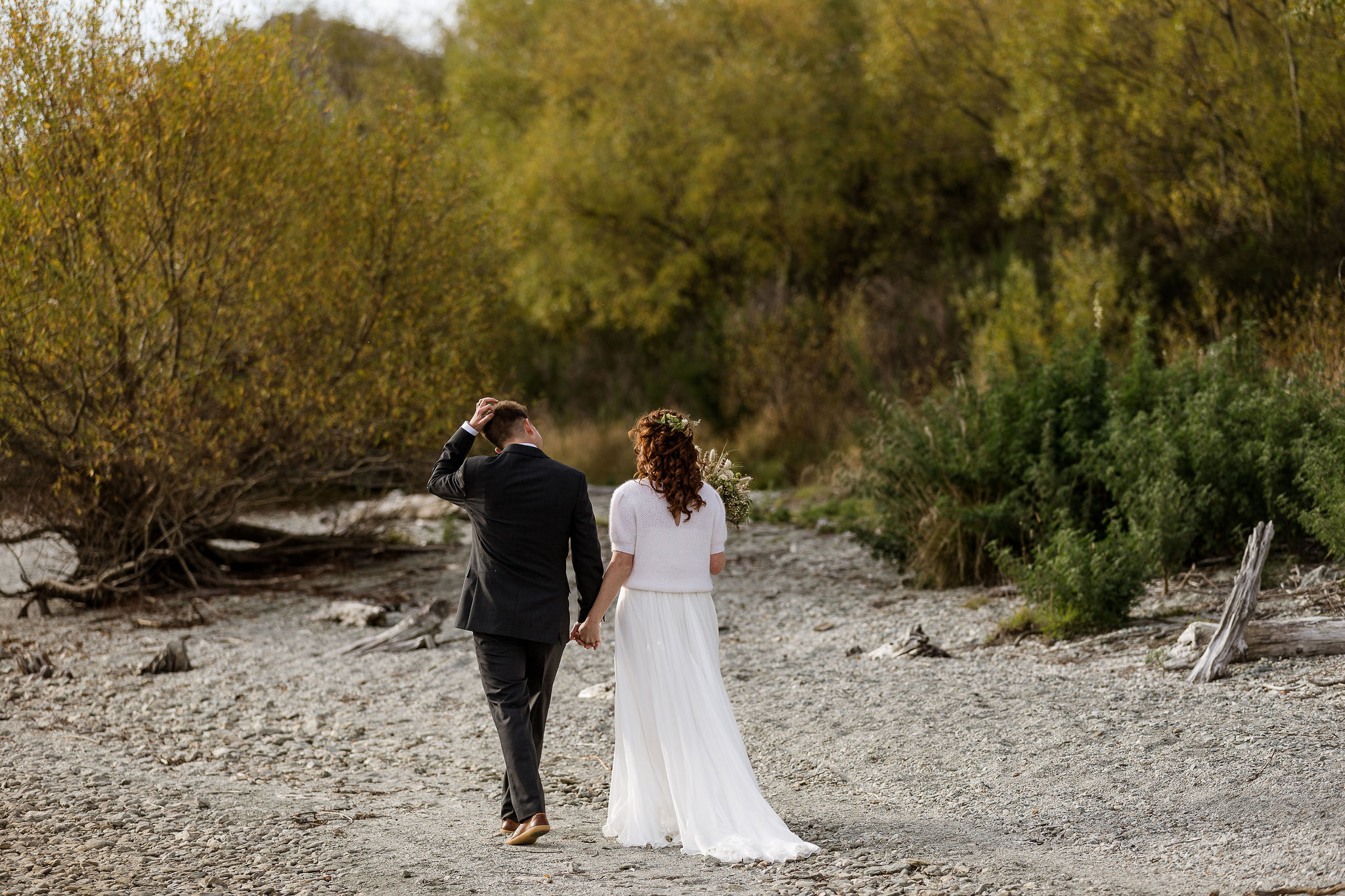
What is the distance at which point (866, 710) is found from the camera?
6844mm

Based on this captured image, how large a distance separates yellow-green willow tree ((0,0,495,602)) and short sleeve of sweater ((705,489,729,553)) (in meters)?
6.85

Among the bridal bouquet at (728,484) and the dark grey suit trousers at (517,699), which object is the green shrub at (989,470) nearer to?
the bridal bouquet at (728,484)

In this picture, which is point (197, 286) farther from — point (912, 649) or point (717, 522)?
point (717, 522)

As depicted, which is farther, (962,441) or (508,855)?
(962,441)

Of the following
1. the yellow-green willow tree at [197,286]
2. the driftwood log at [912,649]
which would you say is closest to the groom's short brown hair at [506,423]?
the driftwood log at [912,649]

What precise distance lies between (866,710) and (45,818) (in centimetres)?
423

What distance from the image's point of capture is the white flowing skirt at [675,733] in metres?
4.85

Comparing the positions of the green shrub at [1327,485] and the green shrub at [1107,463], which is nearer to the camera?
the green shrub at [1327,485]

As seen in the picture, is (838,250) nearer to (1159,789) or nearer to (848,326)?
(848,326)

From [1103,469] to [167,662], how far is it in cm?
750

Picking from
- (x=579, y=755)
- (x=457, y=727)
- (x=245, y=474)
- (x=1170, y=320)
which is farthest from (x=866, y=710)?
(x=1170, y=320)

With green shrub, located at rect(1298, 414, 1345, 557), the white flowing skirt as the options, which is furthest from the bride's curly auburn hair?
green shrub, located at rect(1298, 414, 1345, 557)

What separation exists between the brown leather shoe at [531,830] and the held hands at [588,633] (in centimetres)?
72

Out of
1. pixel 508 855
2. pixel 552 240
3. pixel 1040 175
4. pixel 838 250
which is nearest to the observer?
pixel 508 855
